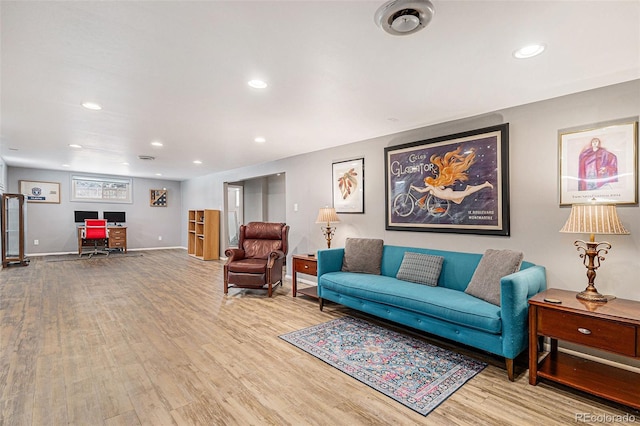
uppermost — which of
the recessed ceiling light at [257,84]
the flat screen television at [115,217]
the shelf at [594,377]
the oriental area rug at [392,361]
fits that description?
the recessed ceiling light at [257,84]

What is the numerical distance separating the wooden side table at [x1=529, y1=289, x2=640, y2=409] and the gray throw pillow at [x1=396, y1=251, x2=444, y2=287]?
0.91 meters

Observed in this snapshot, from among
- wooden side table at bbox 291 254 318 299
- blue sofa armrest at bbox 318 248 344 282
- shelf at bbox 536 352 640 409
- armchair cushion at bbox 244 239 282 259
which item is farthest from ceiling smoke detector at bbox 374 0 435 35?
armchair cushion at bbox 244 239 282 259

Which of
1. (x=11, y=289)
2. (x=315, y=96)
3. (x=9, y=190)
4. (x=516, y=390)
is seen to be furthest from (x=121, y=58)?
(x=9, y=190)

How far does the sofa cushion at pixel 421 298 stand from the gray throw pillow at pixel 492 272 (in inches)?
2.6

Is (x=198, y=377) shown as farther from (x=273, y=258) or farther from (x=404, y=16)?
(x=404, y=16)

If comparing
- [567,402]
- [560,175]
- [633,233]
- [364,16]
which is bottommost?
[567,402]

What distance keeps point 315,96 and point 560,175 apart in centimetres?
217

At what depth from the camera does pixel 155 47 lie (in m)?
1.88

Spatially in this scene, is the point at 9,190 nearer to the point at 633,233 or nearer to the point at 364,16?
the point at 364,16

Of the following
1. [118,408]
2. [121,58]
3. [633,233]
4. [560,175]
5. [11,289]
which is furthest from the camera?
[11,289]

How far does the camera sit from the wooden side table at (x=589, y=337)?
179 cm

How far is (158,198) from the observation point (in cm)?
947

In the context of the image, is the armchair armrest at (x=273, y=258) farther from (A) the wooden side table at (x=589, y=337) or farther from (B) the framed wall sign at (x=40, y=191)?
(B) the framed wall sign at (x=40, y=191)

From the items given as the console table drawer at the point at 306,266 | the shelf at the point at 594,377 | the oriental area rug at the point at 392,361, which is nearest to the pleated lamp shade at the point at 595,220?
the shelf at the point at 594,377
